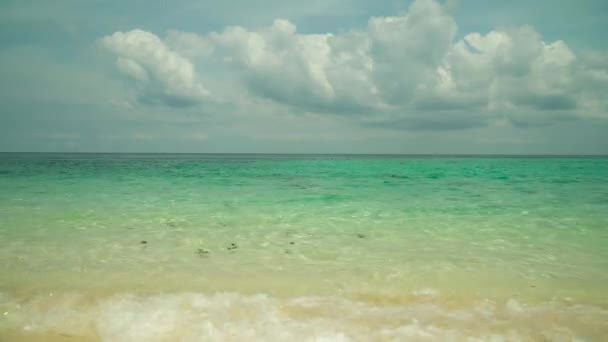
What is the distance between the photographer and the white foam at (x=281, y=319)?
3285 millimetres

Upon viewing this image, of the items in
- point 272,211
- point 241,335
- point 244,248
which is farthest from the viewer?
point 272,211

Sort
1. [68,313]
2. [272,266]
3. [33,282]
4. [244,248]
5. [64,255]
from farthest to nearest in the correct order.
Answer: [244,248], [64,255], [272,266], [33,282], [68,313]

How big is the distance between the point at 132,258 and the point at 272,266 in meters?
2.47

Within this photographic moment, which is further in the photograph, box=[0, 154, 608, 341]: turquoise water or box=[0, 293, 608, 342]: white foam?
box=[0, 154, 608, 341]: turquoise water

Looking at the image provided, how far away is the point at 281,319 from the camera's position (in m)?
3.60

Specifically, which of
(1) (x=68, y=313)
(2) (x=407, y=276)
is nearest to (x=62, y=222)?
(1) (x=68, y=313)

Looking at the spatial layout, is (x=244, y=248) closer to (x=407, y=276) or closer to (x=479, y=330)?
(x=407, y=276)

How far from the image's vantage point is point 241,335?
3.27m

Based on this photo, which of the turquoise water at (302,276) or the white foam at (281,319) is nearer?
the white foam at (281,319)

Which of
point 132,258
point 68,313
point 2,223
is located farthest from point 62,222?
point 68,313

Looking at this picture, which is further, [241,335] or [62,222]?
[62,222]

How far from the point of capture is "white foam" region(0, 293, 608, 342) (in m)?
3.29

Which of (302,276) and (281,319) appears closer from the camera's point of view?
(281,319)

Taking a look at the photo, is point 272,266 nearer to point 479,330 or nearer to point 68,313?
point 68,313
